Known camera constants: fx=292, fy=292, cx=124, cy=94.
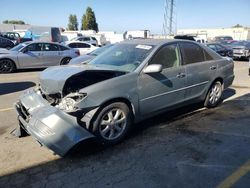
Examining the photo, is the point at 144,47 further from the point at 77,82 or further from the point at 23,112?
the point at 23,112

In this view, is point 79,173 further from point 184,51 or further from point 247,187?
point 184,51

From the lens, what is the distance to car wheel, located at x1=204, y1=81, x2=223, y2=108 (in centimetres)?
645

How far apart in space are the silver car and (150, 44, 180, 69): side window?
9.22 meters

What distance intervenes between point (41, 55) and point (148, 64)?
9689 millimetres

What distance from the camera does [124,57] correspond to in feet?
17.1

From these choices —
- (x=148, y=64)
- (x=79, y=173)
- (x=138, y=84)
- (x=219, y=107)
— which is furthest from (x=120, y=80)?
(x=219, y=107)

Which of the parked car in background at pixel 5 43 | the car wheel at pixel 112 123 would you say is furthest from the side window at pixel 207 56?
the parked car in background at pixel 5 43

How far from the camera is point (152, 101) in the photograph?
4891 millimetres

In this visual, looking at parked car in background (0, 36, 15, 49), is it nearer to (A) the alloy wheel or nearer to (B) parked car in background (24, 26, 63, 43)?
(B) parked car in background (24, 26, 63, 43)

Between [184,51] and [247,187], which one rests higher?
[184,51]

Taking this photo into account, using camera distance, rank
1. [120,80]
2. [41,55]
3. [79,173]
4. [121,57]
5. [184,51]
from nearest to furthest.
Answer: [79,173]
[120,80]
[121,57]
[184,51]
[41,55]

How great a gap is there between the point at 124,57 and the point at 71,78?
1317mm

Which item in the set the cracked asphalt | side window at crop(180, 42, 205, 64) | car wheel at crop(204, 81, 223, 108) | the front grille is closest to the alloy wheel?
the cracked asphalt

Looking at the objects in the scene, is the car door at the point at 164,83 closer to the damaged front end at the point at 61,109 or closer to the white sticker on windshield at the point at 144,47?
the white sticker on windshield at the point at 144,47
